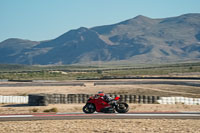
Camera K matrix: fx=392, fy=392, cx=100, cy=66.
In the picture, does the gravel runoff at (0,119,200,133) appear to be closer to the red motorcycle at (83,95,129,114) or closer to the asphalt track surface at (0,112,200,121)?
the asphalt track surface at (0,112,200,121)

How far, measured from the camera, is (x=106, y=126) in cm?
1944

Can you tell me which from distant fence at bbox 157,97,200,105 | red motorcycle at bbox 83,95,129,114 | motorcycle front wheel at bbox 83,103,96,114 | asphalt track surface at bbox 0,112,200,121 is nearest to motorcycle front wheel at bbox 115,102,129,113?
red motorcycle at bbox 83,95,129,114

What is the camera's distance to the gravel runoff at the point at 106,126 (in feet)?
60.1

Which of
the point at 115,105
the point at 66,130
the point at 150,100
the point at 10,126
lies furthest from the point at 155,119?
the point at 150,100

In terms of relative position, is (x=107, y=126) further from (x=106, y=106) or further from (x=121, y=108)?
(x=121, y=108)

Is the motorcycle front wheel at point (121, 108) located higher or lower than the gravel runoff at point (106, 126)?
higher

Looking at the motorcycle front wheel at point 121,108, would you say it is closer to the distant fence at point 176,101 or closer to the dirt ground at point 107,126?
the dirt ground at point 107,126

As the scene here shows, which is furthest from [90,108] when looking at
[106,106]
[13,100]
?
[13,100]

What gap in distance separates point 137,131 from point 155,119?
373cm

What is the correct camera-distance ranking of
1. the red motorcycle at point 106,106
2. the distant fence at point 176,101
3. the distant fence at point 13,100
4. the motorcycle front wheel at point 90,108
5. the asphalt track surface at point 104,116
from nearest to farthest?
the asphalt track surface at point 104,116 < the red motorcycle at point 106,106 < the motorcycle front wheel at point 90,108 < the distant fence at point 176,101 < the distant fence at point 13,100

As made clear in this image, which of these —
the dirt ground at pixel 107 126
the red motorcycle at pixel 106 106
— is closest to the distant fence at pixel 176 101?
the red motorcycle at pixel 106 106

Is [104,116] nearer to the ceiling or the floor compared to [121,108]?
nearer to the floor

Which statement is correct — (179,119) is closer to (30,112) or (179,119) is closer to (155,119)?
(155,119)

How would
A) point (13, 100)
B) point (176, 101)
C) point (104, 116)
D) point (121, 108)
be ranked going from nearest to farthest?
point (104, 116) < point (121, 108) < point (176, 101) < point (13, 100)
